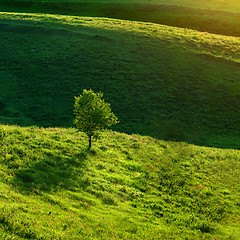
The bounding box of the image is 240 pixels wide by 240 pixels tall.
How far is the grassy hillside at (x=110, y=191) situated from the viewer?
1558cm

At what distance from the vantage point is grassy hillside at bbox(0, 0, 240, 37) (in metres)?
95.7

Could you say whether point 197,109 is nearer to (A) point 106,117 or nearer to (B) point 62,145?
(A) point 106,117

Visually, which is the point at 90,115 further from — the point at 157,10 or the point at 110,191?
the point at 157,10

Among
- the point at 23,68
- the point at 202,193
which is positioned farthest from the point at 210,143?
the point at 23,68

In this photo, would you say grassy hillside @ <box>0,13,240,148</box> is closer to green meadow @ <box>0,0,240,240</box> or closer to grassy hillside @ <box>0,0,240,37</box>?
green meadow @ <box>0,0,240,240</box>

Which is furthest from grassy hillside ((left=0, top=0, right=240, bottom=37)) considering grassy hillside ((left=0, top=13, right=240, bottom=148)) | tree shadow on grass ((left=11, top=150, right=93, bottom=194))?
tree shadow on grass ((left=11, top=150, right=93, bottom=194))

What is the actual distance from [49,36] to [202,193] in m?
65.1

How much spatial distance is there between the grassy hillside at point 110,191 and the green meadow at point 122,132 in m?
0.10

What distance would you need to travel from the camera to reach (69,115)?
42.6m

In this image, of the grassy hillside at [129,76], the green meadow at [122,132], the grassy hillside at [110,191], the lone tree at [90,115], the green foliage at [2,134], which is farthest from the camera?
the grassy hillside at [129,76]

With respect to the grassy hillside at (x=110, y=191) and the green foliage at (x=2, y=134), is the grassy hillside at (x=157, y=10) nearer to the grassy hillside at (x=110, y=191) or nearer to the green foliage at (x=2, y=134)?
the grassy hillside at (x=110, y=191)

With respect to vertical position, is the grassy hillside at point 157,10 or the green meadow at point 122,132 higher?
the grassy hillside at point 157,10

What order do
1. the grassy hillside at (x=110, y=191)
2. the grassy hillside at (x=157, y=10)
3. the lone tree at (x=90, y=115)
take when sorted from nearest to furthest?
the grassy hillside at (x=110, y=191) → the lone tree at (x=90, y=115) → the grassy hillside at (x=157, y=10)

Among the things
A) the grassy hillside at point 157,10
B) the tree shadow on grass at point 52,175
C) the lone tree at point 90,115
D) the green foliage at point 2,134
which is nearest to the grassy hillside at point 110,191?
the tree shadow on grass at point 52,175
